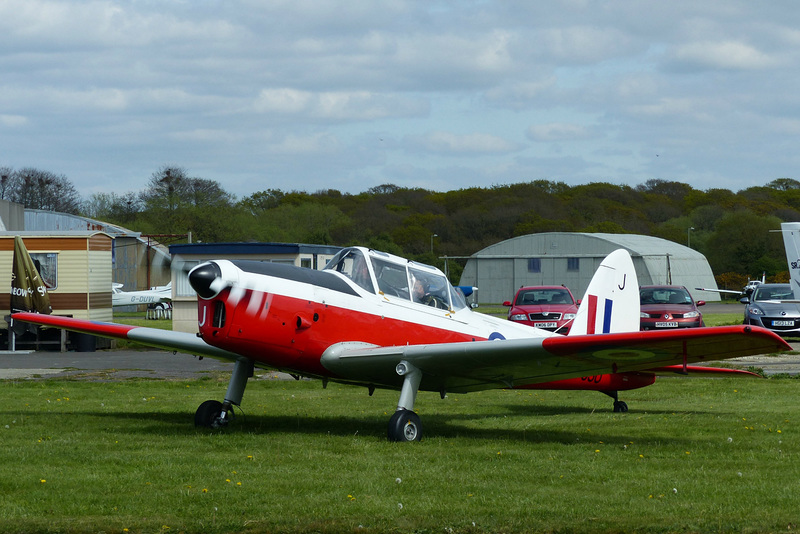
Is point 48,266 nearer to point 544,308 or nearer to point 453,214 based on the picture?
point 544,308

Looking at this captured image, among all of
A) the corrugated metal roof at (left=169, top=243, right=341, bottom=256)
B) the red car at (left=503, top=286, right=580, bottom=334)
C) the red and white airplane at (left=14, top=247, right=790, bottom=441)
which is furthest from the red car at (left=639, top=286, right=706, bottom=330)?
the red and white airplane at (left=14, top=247, right=790, bottom=441)

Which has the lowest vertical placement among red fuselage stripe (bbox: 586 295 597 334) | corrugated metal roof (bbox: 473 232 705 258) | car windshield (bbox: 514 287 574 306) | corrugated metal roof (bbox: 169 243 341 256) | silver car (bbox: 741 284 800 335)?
silver car (bbox: 741 284 800 335)

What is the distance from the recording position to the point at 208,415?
9727mm

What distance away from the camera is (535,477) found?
698 cm

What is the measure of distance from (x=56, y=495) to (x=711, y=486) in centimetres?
478

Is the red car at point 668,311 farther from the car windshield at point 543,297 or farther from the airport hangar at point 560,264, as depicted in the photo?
the airport hangar at point 560,264

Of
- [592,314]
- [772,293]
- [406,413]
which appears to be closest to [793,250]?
[772,293]

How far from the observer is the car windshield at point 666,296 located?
1094 inches

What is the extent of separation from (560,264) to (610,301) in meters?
57.5

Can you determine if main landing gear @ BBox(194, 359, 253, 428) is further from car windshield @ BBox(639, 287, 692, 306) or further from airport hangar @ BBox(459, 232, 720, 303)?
airport hangar @ BBox(459, 232, 720, 303)

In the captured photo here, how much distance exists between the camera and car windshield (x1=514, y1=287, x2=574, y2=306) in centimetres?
2681

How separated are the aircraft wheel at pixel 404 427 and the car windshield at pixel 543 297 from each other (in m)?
18.1

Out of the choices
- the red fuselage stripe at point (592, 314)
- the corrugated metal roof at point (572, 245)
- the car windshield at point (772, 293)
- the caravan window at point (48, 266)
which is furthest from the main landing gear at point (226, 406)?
the corrugated metal roof at point (572, 245)

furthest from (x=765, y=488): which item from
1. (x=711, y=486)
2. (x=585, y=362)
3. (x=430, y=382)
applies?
(x=430, y=382)
